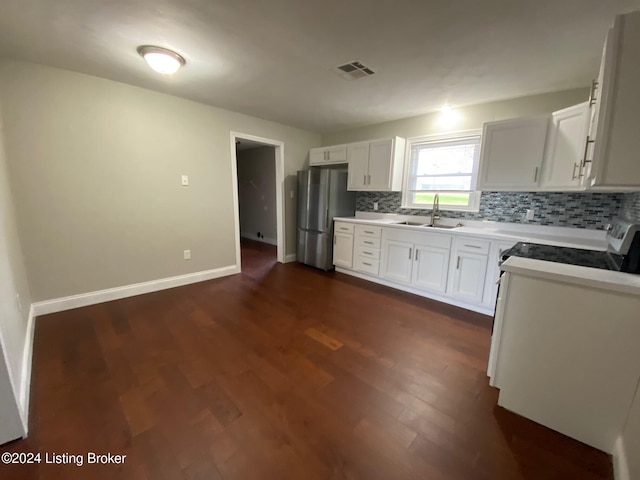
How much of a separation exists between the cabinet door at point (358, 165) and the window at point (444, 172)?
2.02 feet

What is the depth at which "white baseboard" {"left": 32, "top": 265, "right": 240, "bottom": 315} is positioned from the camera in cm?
255

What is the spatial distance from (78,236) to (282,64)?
8.75 ft

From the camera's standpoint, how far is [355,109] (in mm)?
3352

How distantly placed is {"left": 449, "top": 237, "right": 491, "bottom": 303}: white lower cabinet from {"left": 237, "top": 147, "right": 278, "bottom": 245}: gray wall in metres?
4.02

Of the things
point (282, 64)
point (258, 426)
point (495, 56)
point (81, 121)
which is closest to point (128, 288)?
point (81, 121)

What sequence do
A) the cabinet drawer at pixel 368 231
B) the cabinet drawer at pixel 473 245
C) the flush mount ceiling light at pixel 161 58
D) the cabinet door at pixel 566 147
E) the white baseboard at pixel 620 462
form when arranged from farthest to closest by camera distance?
the cabinet drawer at pixel 368 231 < the cabinet drawer at pixel 473 245 < the cabinet door at pixel 566 147 < the flush mount ceiling light at pixel 161 58 < the white baseboard at pixel 620 462

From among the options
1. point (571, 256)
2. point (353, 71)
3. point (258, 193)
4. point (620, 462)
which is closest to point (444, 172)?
point (353, 71)

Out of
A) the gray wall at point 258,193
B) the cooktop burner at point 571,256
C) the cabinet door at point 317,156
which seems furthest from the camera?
the gray wall at point 258,193

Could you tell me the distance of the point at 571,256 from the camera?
1.73m

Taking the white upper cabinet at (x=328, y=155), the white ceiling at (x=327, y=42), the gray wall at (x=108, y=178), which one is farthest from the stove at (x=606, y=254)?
the gray wall at (x=108, y=178)

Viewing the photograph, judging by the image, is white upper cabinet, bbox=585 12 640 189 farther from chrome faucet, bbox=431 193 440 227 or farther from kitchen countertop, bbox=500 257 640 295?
chrome faucet, bbox=431 193 440 227

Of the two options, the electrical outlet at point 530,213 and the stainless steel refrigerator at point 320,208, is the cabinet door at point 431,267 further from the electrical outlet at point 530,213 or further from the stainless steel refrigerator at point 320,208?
the stainless steel refrigerator at point 320,208

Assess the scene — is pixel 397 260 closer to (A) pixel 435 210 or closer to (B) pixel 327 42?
(A) pixel 435 210

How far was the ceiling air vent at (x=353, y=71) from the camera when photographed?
2.20 meters
